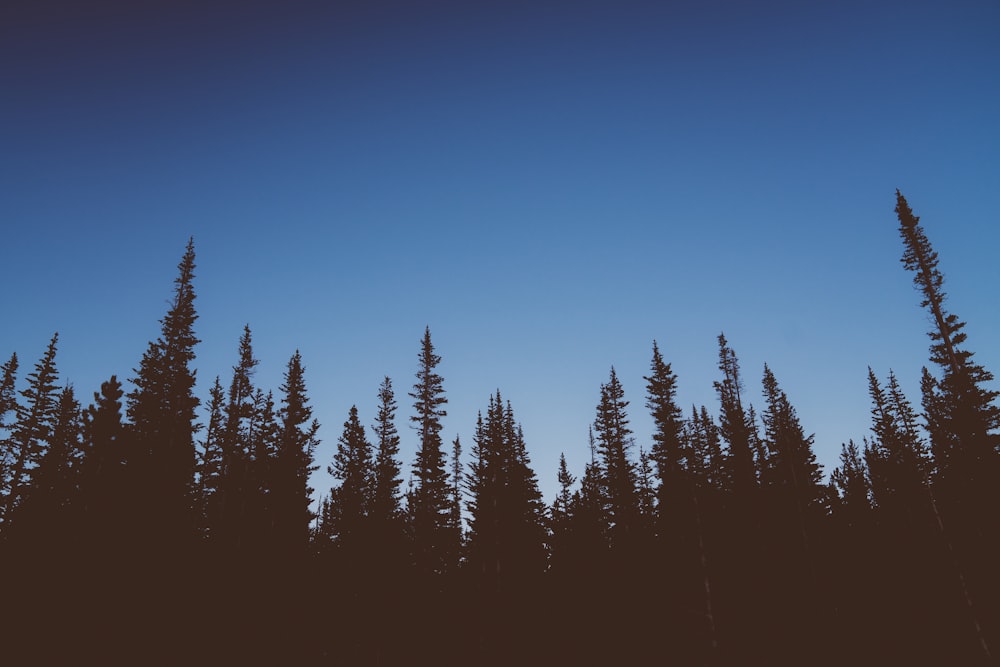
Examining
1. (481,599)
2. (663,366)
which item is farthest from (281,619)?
(663,366)

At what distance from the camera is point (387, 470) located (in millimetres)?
46781

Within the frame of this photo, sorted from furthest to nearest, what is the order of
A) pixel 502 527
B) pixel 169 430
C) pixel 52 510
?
pixel 502 527, pixel 169 430, pixel 52 510

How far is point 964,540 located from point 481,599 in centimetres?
3719

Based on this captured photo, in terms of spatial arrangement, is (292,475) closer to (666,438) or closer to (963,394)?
(666,438)

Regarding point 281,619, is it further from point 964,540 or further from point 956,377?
point 964,540

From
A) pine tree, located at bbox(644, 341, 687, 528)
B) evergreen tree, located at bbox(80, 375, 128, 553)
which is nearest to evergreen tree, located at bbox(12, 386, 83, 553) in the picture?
evergreen tree, located at bbox(80, 375, 128, 553)

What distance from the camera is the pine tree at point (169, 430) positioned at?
21453mm

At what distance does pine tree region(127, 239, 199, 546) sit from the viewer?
2145 cm

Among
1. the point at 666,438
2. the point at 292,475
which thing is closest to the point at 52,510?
the point at 292,475

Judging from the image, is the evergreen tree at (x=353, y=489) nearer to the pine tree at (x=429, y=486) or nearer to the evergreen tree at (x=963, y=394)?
the pine tree at (x=429, y=486)

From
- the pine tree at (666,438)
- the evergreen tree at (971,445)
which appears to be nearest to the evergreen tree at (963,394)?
the evergreen tree at (971,445)

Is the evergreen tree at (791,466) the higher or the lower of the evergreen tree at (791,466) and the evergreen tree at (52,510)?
the higher

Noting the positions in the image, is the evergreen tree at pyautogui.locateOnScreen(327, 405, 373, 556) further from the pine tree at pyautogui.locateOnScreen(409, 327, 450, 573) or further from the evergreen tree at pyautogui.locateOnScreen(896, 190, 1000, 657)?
the evergreen tree at pyautogui.locateOnScreen(896, 190, 1000, 657)

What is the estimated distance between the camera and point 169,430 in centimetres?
2680
